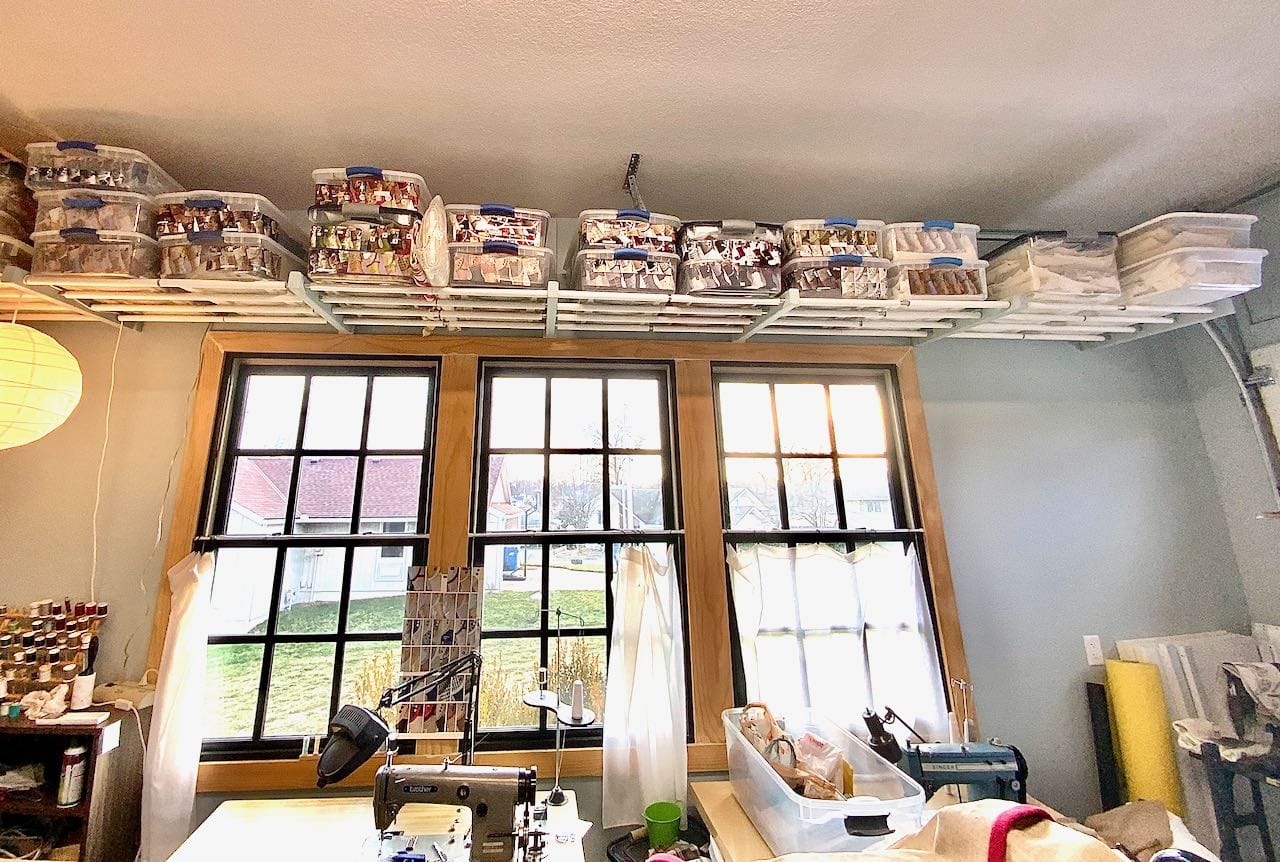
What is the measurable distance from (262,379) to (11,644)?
46.9 inches

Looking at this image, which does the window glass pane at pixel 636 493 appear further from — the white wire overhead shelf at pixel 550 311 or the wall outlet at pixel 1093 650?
the wall outlet at pixel 1093 650

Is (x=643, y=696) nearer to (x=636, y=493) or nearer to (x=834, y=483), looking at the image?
(x=636, y=493)

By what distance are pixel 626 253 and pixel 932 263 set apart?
117cm

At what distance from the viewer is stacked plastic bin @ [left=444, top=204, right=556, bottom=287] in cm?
186

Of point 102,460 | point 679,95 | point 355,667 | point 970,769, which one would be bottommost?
point 970,769

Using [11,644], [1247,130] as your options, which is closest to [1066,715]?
[1247,130]

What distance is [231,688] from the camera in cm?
206

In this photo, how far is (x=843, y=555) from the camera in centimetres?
Answer: 235

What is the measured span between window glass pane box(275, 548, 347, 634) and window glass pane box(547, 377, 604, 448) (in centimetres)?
97

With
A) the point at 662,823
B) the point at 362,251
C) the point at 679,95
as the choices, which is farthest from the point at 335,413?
the point at 662,823

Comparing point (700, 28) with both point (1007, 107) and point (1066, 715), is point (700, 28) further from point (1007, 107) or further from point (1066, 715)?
point (1066, 715)

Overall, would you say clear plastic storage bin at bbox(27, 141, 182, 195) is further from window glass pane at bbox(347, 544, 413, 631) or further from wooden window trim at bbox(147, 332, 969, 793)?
window glass pane at bbox(347, 544, 413, 631)

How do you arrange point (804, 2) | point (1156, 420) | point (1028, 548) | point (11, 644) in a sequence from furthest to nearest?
point (1156, 420) → point (1028, 548) → point (11, 644) → point (804, 2)

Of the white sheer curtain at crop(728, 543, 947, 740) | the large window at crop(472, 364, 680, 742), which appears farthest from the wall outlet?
the large window at crop(472, 364, 680, 742)
